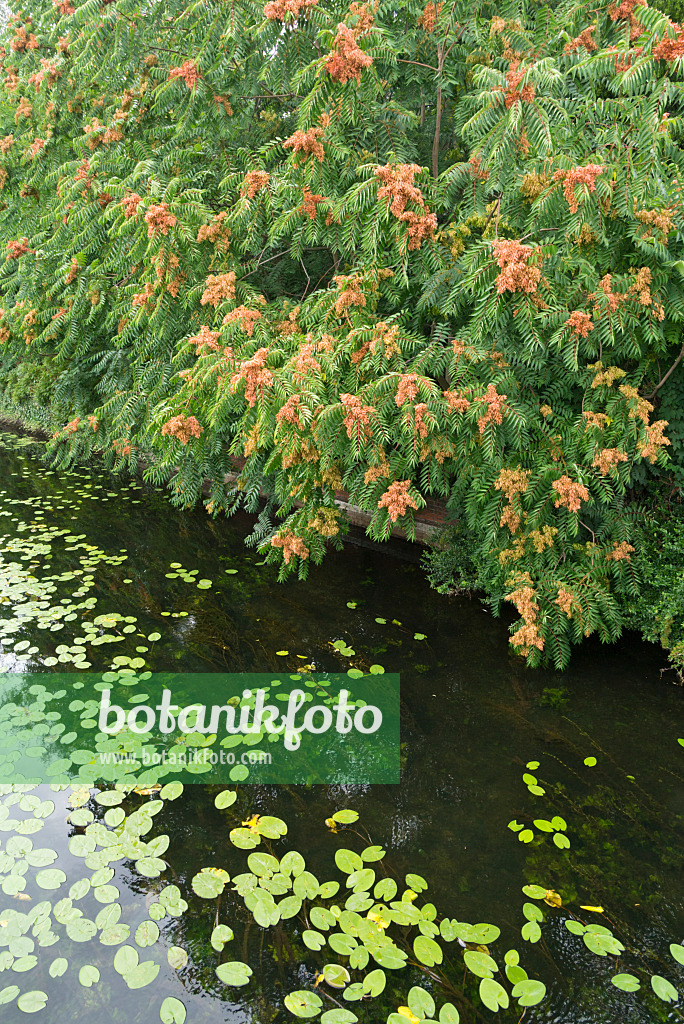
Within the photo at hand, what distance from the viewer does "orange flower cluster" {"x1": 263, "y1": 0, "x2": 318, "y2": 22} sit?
502 centimetres

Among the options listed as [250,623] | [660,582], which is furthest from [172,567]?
[660,582]

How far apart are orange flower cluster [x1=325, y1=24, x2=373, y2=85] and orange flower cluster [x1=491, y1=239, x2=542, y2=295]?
1.98m

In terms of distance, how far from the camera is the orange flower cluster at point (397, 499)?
15.6 ft

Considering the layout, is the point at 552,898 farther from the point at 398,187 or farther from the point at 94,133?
the point at 94,133

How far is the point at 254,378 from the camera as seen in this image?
462 cm

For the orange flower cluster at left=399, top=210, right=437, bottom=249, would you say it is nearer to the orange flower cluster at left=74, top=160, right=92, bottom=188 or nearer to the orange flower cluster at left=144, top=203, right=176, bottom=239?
the orange flower cluster at left=144, top=203, right=176, bottom=239

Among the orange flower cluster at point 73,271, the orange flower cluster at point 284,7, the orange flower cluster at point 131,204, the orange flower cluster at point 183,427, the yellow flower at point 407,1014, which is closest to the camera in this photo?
the yellow flower at point 407,1014

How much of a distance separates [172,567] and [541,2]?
6.80 meters

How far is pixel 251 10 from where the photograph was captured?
596 cm

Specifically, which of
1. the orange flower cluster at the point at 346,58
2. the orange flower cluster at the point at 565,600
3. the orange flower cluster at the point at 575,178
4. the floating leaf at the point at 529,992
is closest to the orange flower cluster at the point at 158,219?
the orange flower cluster at the point at 346,58

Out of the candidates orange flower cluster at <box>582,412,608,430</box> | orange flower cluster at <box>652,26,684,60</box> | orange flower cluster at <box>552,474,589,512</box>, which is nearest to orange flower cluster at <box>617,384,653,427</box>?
orange flower cluster at <box>582,412,608,430</box>

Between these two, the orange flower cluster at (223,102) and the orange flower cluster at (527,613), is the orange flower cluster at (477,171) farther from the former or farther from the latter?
the orange flower cluster at (527,613)

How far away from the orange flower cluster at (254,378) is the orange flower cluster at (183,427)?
0.98 meters

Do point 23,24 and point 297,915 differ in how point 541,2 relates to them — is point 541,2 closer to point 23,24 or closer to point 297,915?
point 23,24
